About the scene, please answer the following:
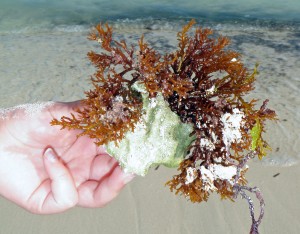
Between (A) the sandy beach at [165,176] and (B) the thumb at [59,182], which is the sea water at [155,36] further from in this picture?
(B) the thumb at [59,182]

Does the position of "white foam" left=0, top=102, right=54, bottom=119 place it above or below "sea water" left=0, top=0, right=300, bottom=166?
above

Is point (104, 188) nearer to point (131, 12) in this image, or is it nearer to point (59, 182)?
point (59, 182)

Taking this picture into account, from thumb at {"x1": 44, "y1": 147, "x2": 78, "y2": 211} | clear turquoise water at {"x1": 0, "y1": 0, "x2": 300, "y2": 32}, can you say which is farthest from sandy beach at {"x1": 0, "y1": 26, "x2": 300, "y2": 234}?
clear turquoise water at {"x1": 0, "y1": 0, "x2": 300, "y2": 32}

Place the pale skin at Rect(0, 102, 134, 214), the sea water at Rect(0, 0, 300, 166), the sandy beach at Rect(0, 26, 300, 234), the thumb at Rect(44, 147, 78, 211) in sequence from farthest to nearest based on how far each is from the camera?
1. the sea water at Rect(0, 0, 300, 166)
2. the sandy beach at Rect(0, 26, 300, 234)
3. the pale skin at Rect(0, 102, 134, 214)
4. the thumb at Rect(44, 147, 78, 211)

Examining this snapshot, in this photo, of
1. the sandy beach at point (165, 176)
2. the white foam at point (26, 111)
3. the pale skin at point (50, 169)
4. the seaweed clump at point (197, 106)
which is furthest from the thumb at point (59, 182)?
the sandy beach at point (165, 176)

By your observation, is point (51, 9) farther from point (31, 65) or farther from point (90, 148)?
point (90, 148)

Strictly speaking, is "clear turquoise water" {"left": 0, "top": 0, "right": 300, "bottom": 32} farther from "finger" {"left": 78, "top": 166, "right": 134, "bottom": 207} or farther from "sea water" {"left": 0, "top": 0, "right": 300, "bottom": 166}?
"finger" {"left": 78, "top": 166, "right": 134, "bottom": 207}
